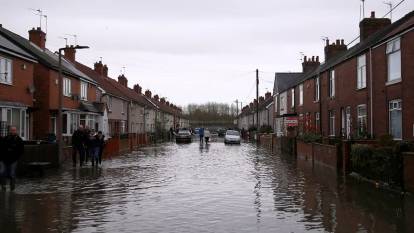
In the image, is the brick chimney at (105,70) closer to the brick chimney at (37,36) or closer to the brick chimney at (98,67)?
the brick chimney at (98,67)

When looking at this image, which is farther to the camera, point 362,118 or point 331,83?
point 331,83

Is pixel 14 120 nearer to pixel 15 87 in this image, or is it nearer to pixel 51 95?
pixel 15 87

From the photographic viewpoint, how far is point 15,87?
84.0 ft

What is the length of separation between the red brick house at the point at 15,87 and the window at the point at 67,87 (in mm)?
4683

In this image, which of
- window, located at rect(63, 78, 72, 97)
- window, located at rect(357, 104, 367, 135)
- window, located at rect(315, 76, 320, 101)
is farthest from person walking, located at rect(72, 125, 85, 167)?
window, located at rect(315, 76, 320, 101)

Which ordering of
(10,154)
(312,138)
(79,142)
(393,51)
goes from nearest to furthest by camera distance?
(10,154) → (393,51) → (79,142) → (312,138)

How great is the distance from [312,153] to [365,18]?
911 centimetres

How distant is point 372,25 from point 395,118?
9.65 m

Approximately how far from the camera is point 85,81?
3825 cm

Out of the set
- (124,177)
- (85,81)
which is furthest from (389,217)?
(85,81)

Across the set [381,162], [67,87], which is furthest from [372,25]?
[67,87]

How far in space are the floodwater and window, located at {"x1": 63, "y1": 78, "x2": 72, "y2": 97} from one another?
15036mm

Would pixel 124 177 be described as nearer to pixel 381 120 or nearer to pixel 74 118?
pixel 381 120

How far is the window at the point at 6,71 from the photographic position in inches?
944
